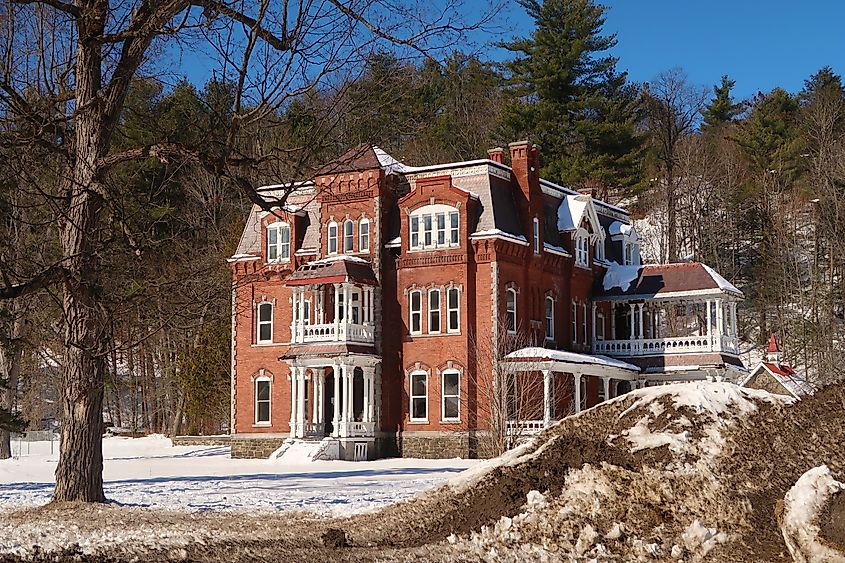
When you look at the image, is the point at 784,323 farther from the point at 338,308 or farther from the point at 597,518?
the point at 597,518

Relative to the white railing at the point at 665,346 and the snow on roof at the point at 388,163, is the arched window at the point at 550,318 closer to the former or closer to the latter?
the white railing at the point at 665,346

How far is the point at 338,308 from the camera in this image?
37.9 m

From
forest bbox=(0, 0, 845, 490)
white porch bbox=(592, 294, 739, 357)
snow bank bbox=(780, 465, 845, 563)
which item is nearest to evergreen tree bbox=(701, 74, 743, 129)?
forest bbox=(0, 0, 845, 490)

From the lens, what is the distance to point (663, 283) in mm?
42844

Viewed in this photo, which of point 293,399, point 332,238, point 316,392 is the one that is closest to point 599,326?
point 332,238

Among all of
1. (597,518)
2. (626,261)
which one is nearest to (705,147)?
(626,261)

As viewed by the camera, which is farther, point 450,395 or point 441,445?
point 450,395

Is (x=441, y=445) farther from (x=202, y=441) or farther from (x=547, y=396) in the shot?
(x=202, y=441)

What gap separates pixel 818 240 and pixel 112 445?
37226 millimetres

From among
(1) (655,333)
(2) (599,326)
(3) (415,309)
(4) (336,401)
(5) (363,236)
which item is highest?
(5) (363,236)

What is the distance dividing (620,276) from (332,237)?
12.5 meters

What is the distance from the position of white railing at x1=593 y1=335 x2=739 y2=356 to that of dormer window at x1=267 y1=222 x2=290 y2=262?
1302cm

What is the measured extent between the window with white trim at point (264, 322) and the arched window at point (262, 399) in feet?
5.02

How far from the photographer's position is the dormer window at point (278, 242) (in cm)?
4138
